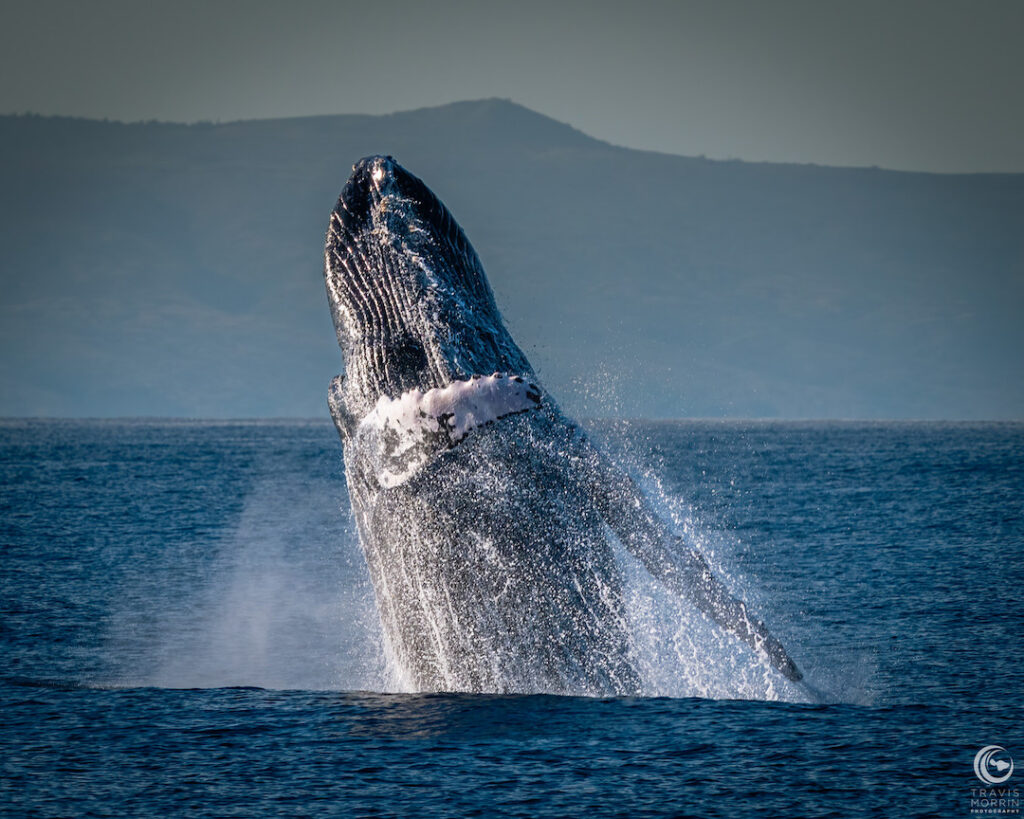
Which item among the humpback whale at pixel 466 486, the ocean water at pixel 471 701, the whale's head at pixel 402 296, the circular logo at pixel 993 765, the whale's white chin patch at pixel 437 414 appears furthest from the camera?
the circular logo at pixel 993 765

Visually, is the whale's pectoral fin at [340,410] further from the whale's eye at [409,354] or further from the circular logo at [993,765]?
the circular logo at [993,765]

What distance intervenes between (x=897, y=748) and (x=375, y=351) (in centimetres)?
620

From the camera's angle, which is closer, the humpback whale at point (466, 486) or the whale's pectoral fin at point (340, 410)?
the humpback whale at point (466, 486)

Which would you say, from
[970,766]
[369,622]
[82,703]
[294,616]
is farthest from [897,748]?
[294,616]

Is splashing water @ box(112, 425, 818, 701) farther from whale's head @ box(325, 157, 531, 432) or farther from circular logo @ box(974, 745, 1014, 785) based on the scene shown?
circular logo @ box(974, 745, 1014, 785)

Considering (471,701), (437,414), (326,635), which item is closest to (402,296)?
(437,414)

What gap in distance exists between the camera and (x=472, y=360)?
11625 mm

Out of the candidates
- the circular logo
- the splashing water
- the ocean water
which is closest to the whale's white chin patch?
the splashing water

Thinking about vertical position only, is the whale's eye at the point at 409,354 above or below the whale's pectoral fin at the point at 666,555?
above

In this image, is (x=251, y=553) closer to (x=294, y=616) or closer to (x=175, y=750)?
(x=294, y=616)

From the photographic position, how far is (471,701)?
12562 millimetres

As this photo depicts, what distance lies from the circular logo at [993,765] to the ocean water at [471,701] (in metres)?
0.11

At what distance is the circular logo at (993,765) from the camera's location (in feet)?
38.9

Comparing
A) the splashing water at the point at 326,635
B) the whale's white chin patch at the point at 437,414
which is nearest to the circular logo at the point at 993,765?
the splashing water at the point at 326,635
